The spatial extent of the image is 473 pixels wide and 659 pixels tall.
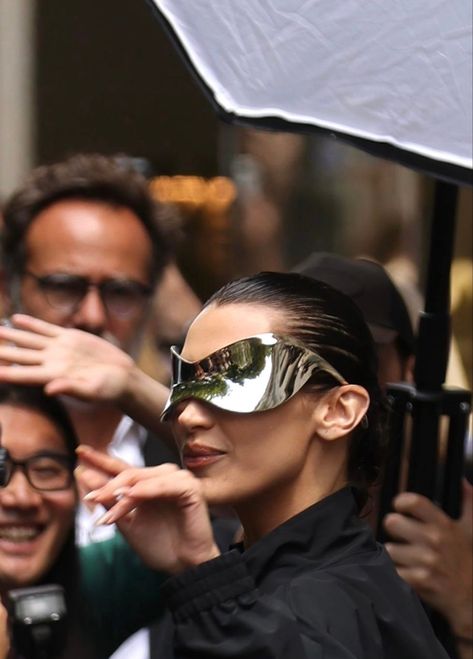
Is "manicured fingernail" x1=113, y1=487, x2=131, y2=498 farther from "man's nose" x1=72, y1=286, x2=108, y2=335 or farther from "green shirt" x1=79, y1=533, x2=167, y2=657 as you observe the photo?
"man's nose" x1=72, y1=286, x2=108, y2=335

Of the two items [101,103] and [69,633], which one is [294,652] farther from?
[101,103]

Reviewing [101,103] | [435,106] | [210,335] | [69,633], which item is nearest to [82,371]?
[69,633]

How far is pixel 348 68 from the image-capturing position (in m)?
2.39

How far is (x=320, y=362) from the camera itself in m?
2.16

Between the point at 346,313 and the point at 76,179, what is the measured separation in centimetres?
169

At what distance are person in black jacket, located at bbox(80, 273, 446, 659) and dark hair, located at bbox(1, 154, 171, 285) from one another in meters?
1.50

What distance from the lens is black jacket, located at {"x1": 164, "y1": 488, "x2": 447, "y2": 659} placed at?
1896mm

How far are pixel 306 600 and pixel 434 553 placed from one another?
3.14ft

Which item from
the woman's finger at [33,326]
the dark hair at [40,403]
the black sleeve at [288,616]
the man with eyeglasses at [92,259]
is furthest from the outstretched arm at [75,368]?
the black sleeve at [288,616]

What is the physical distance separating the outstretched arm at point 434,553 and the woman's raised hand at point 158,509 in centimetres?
91

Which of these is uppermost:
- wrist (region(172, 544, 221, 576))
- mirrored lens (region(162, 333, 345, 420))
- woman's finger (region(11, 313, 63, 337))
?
mirrored lens (region(162, 333, 345, 420))

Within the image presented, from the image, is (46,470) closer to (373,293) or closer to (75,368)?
(75,368)

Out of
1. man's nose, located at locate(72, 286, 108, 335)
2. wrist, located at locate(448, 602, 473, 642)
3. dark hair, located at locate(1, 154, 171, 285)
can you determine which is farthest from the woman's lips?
dark hair, located at locate(1, 154, 171, 285)

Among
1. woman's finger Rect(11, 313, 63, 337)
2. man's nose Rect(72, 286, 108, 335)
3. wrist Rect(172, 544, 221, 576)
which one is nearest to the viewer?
wrist Rect(172, 544, 221, 576)
